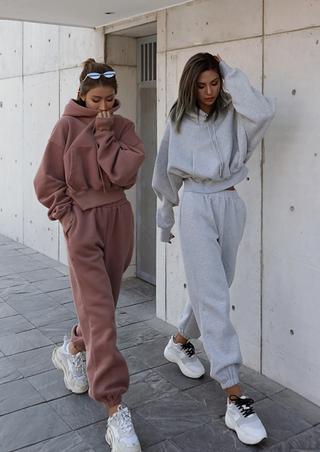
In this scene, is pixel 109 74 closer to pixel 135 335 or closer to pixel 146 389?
pixel 146 389

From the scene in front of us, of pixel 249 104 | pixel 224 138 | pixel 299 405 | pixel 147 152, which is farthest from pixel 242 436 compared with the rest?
pixel 147 152

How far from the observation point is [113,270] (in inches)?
→ 116

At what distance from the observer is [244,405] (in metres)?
2.80

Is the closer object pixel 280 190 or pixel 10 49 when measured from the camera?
pixel 280 190

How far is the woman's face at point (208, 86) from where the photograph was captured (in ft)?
9.46

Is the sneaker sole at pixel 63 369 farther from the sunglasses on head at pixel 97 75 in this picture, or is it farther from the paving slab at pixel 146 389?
the sunglasses on head at pixel 97 75

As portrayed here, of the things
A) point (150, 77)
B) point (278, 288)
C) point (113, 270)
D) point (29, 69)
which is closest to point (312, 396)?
point (278, 288)

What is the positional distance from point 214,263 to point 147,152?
2.60m

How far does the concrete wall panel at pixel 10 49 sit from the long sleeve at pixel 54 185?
15.3ft

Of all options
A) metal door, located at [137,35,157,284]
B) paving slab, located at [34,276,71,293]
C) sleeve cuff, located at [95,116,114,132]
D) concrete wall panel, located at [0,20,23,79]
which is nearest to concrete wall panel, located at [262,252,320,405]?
sleeve cuff, located at [95,116,114,132]

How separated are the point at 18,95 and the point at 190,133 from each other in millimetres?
4772

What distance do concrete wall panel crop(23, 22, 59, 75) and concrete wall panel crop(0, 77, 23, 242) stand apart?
1.28 ft

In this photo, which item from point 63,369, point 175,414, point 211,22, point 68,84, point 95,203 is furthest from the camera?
point 68,84

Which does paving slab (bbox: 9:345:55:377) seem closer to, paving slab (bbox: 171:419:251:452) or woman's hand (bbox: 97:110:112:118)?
paving slab (bbox: 171:419:251:452)
